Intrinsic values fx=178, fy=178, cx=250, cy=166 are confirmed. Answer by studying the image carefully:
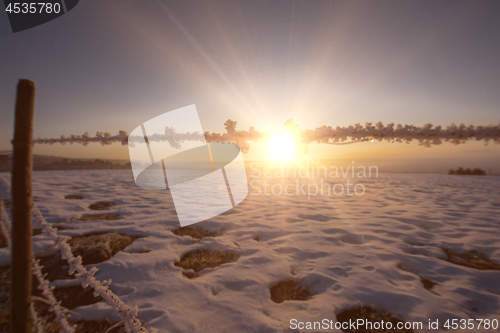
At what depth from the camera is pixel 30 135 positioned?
3.33 ft

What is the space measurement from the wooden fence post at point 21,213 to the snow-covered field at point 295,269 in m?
0.57

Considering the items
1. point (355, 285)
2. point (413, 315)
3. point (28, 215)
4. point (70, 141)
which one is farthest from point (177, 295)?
point (70, 141)

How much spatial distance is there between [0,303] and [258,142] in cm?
308

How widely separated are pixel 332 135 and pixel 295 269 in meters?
1.79

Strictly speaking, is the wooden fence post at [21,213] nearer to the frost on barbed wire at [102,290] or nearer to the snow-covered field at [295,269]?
the frost on barbed wire at [102,290]

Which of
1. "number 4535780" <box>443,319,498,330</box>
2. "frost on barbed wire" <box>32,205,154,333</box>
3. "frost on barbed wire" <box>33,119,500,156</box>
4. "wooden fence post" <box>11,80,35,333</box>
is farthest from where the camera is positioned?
"frost on barbed wire" <box>33,119,500,156</box>

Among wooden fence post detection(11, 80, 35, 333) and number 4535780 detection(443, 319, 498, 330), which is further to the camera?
number 4535780 detection(443, 319, 498, 330)

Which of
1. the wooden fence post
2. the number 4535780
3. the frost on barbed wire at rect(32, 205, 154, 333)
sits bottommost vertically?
the number 4535780

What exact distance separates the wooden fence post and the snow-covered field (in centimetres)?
57

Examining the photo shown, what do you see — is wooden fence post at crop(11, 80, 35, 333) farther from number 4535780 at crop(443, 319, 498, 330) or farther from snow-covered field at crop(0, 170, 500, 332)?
number 4535780 at crop(443, 319, 498, 330)

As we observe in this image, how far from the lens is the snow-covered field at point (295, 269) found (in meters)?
1.45

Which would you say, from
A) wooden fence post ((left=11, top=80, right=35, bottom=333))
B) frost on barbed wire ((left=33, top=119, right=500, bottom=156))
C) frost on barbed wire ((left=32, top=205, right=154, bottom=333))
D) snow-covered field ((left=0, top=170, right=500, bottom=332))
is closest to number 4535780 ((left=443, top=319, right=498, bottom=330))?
snow-covered field ((left=0, top=170, right=500, bottom=332))

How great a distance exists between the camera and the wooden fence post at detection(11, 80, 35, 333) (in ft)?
3.07

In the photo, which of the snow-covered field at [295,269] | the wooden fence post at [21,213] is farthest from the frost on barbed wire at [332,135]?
the wooden fence post at [21,213]
